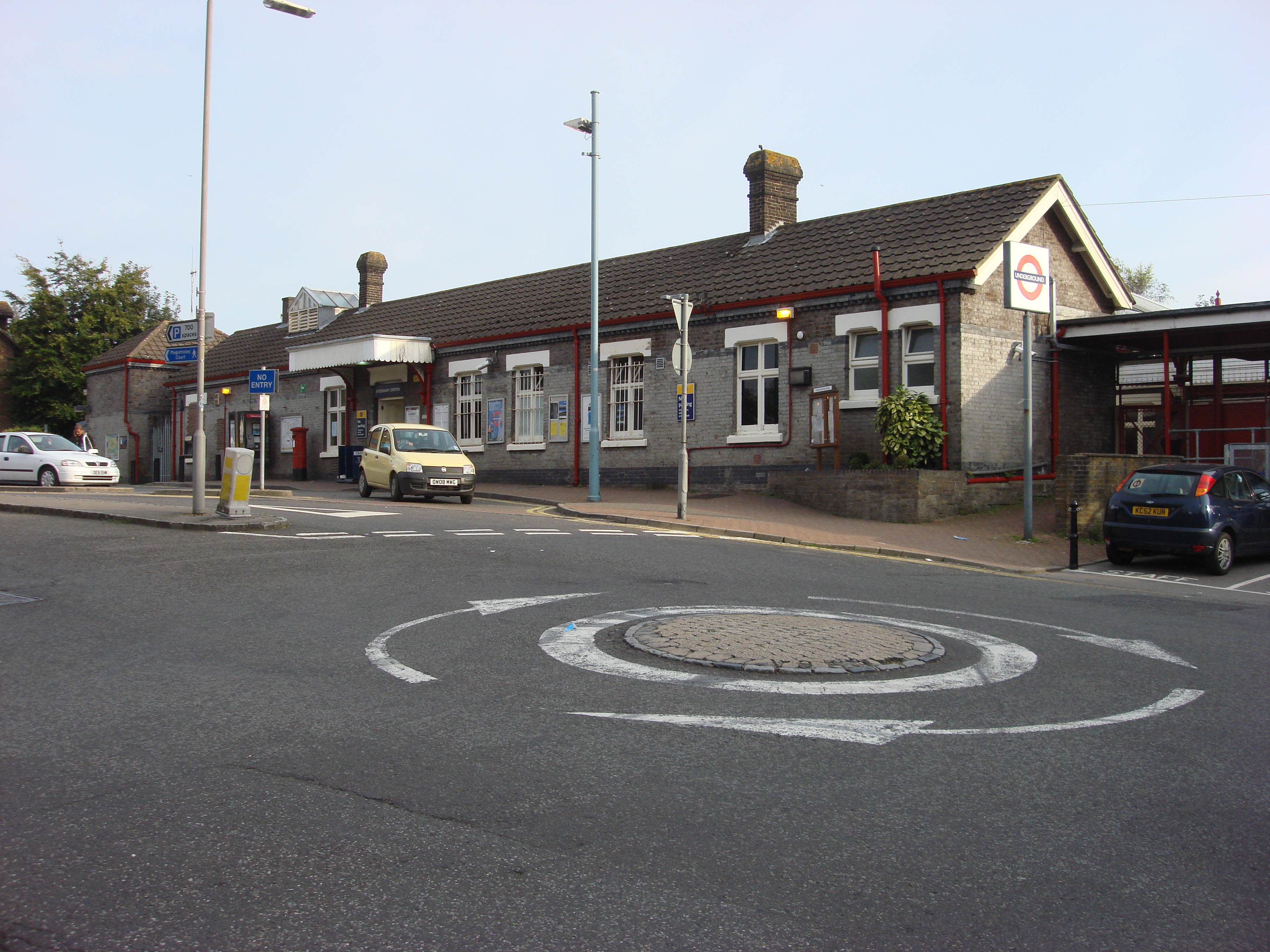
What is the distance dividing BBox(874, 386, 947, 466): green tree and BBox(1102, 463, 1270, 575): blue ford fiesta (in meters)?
4.08

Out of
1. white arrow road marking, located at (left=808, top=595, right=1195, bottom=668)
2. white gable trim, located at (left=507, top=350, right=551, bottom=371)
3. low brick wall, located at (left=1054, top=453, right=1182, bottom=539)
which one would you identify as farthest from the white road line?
white gable trim, located at (left=507, top=350, right=551, bottom=371)

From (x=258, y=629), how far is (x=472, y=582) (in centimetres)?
279

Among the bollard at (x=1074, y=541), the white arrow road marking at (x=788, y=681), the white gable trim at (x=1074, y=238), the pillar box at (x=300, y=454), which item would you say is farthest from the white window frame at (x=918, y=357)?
the pillar box at (x=300, y=454)

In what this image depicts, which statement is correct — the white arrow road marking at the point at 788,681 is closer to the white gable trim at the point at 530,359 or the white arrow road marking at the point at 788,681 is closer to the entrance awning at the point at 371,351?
the white gable trim at the point at 530,359

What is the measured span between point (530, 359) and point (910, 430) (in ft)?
40.6

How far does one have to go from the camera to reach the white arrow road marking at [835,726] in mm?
5367

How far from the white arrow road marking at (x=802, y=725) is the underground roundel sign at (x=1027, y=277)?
1395 centimetres

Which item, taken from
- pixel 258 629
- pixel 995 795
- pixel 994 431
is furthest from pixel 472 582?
pixel 994 431

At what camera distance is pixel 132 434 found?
149 ft

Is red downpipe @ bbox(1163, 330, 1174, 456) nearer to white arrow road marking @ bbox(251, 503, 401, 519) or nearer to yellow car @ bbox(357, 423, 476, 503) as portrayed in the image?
yellow car @ bbox(357, 423, 476, 503)

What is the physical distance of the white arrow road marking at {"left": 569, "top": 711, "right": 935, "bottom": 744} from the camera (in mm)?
5352

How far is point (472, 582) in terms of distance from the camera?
34.4ft

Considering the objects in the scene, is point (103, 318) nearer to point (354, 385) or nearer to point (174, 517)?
point (354, 385)

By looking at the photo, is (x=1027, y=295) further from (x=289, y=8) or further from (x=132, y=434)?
A: (x=132, y=434)
